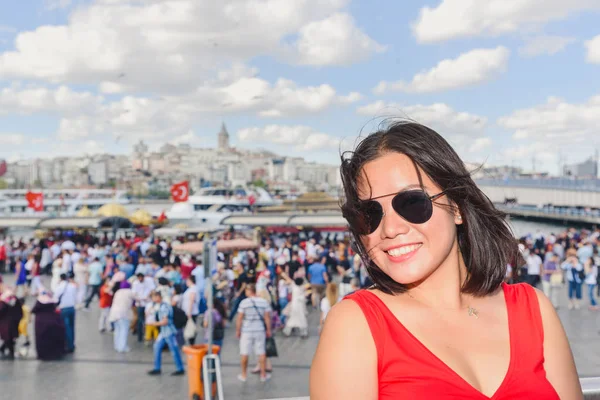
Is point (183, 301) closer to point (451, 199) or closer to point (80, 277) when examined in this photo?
point (80, 277)

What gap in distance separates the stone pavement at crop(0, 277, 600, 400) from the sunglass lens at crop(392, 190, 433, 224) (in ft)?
19.8

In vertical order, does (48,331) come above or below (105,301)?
below

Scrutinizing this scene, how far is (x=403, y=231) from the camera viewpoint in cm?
142

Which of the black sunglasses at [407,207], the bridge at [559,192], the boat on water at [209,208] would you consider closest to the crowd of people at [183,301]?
the black sunglasses at [407,207]

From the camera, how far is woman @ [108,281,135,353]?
909 cm

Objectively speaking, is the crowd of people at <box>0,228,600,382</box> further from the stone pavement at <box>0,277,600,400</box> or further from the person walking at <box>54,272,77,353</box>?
the stone pavement at <box>0,277,600,400</box>

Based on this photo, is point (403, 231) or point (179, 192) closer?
point (403, 231)

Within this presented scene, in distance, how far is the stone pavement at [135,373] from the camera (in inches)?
284

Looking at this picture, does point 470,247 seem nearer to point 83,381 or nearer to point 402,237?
point 402,237

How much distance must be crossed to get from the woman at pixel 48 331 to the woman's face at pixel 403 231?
858cm

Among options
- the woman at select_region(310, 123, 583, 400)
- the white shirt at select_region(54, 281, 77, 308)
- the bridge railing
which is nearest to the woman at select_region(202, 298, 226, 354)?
the white shirt at select_region(54, 281, 77, 308)

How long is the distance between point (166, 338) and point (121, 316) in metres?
1.44

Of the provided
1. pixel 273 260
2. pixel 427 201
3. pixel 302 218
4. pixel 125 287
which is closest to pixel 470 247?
pixel 427 201

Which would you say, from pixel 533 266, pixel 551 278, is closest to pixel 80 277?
pixel 533 266
